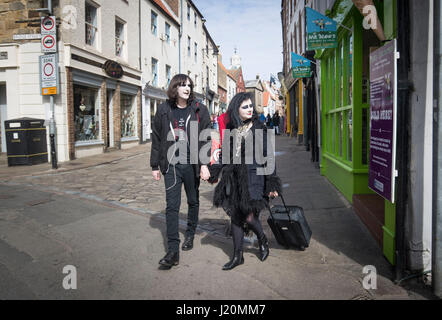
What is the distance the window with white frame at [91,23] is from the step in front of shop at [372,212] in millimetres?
12988

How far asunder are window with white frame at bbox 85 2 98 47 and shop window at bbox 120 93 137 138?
3.47 meters

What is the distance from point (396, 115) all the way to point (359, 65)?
2706 millimetres

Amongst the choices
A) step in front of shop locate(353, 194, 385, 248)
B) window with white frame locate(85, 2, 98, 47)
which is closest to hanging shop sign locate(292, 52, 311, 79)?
step in front of shop locate(353, 194, 385, 248)

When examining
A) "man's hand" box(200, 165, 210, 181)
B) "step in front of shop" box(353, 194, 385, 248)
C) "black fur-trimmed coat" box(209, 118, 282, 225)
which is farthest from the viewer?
"step in front of shop" box(353, 194, 385, 248)

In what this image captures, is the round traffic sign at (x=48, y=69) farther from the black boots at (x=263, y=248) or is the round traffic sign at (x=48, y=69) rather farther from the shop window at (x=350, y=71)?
the black boots at (x=263, y=248)

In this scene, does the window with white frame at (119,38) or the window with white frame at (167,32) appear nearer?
the window with white frame at (119,38)

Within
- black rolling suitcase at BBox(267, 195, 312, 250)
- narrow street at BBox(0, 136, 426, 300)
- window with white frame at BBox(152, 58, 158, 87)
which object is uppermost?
window with white frame at BBox(152, 58, 158, 87)

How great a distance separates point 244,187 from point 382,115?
57.3 inches

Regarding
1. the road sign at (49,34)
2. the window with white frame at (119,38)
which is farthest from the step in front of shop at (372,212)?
the window with white frame at (119,38)

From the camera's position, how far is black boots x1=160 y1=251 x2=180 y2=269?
3.51 meters

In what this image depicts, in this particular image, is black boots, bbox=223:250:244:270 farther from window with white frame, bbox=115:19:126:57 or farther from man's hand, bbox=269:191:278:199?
window with white frame, bbox=115:19:126:57

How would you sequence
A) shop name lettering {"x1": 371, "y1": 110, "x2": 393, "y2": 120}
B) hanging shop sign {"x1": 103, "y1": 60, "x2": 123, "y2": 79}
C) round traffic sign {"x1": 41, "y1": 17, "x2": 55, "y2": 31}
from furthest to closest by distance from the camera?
hanging shop sign {"x1": 103, "y1": 60, "x2": 123, "y2": 79}, round traffic sign {"x1": 41, "y1": 17, "x2": 55, "y2": 31}, shop name lettering {"x1": 371, "y1": 110, "x2": 393, "y2": 120}

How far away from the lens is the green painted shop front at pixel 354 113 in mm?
4812

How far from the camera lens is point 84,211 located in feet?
19.1
